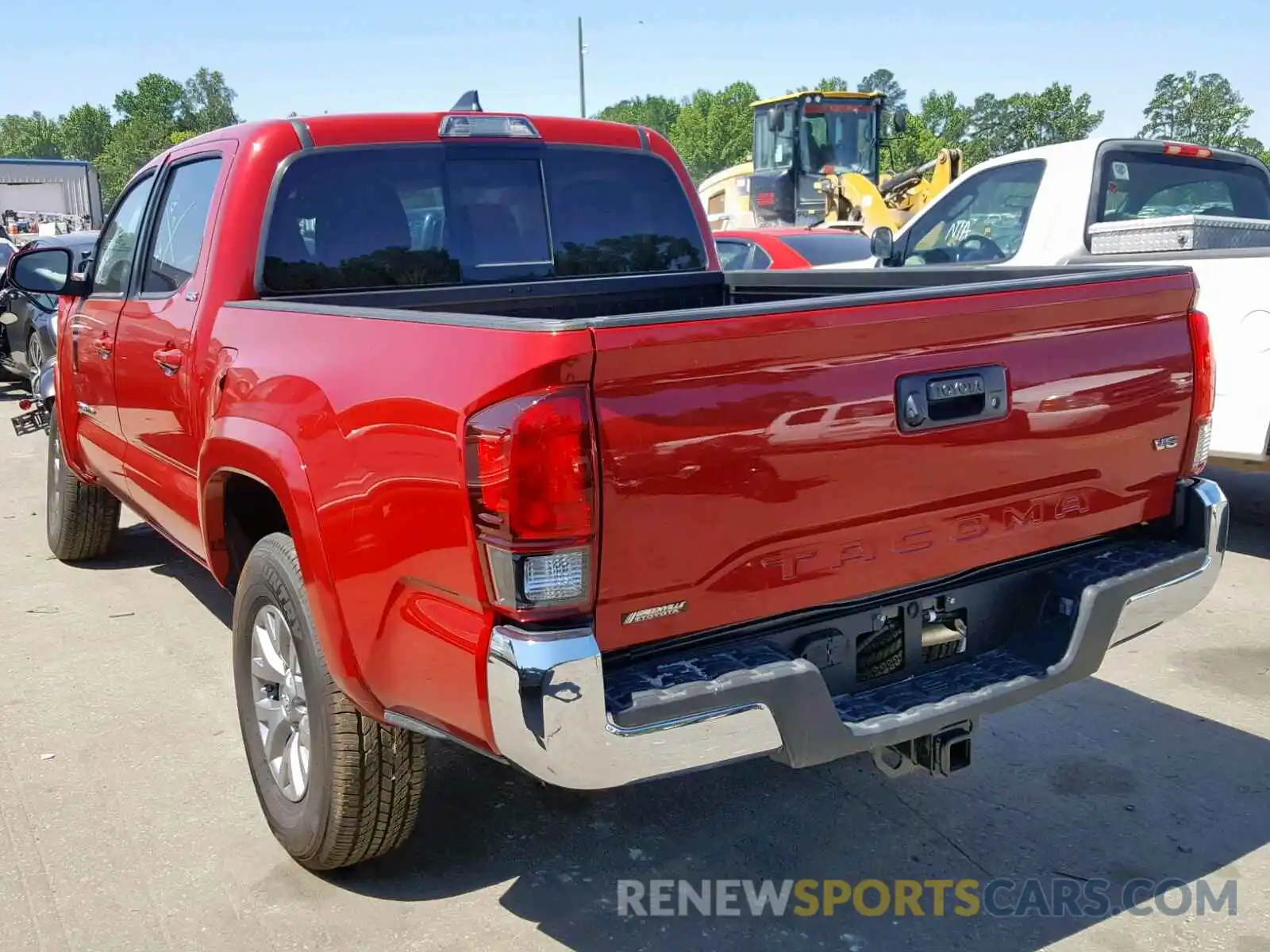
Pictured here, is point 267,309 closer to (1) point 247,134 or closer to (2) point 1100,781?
(1) point 247,134

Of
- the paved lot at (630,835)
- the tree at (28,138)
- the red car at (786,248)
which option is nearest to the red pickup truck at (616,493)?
the paved lot at (630,835)

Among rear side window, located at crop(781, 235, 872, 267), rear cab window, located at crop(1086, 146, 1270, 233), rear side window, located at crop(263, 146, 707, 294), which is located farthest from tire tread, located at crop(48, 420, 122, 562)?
rear side window, located at crop(781, 235, 872, 267)

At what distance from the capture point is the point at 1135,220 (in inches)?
260

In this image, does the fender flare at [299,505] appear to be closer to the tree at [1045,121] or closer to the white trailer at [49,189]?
the white trailer at [49,189]

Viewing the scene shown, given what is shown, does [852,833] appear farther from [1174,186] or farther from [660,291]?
[1174,186]

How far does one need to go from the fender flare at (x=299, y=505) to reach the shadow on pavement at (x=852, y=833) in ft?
2.54

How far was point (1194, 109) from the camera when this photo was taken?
85.9m

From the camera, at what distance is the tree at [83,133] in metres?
144

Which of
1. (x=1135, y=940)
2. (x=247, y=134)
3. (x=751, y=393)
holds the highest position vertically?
(x=247, y=134)

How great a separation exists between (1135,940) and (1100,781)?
34.5 inches

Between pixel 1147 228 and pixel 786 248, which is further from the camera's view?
pixel 786 248

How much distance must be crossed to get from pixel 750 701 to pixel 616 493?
52 cm

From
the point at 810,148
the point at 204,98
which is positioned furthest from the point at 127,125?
the point at 810,148

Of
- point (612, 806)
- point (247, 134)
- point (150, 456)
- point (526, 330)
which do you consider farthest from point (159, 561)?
point (526, 330)
